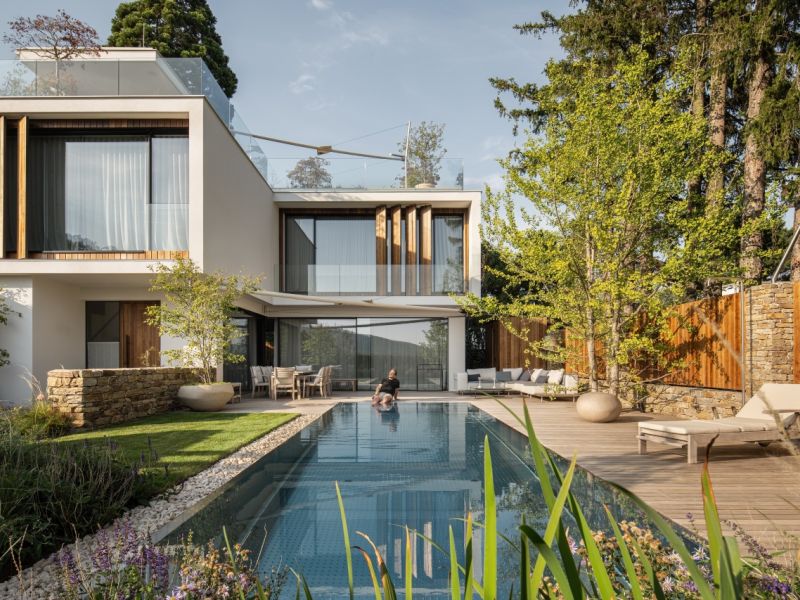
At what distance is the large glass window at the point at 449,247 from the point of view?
689 inches

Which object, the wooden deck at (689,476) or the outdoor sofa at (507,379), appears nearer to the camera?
the wooden deck at (689,476)

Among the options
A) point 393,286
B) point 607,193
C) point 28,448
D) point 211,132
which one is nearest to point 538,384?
point 393,286

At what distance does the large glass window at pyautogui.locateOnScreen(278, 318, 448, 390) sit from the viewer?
17500 mm

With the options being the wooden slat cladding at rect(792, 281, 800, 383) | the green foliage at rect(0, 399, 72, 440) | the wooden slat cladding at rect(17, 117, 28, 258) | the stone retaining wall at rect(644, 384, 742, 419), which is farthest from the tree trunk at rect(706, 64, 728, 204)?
the wooden slat cladding at rect(17, 117, 28, 258)

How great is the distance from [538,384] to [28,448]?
482 inches

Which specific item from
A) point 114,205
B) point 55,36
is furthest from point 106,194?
point 55,36

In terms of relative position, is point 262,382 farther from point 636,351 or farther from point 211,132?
point 636,351

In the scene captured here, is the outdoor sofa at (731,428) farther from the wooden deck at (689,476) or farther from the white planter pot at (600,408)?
the white planter pot at (600,408)

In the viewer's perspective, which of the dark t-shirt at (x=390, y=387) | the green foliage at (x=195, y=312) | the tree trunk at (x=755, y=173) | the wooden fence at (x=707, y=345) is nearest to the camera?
the wooden fence at (x=707, y=345)

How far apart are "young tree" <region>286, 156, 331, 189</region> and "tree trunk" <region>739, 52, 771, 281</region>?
11.7m

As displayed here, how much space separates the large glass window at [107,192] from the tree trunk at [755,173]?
39.9ft

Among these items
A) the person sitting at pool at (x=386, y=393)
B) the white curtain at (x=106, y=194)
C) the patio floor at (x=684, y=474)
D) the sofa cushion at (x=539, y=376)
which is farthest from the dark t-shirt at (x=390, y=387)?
the white curtain at (x=106, y=194)

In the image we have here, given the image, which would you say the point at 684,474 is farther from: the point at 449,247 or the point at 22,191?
the point at 22,191

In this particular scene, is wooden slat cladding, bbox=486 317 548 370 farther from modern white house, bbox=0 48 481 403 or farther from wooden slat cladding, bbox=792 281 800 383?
wooden slat cladding, bbox=792 281 800 383
